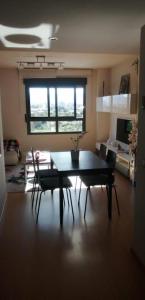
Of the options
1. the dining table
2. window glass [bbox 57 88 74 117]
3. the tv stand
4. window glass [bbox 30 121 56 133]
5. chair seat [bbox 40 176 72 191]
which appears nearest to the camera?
the dining table

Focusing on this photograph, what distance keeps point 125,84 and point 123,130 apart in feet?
3.47

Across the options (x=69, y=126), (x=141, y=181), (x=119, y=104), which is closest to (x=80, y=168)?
(x=141, y=181)

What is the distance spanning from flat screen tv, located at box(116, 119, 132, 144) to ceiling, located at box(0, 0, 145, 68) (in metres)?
1.97

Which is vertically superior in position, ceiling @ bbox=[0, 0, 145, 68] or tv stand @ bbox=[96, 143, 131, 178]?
ceiling @ bbox=[0, 0, 145, 68]

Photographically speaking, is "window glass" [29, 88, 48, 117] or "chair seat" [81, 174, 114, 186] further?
"window glass" [29, 88, 48, 117]

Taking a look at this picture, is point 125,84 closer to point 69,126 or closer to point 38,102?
point 69,126

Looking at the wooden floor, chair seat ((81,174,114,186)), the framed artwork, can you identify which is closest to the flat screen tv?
the framed artwork

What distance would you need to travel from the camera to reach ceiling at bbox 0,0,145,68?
6.94 feet

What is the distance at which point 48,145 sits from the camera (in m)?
7.38

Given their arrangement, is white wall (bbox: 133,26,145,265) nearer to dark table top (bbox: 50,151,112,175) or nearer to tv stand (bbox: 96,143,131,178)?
dark table top (bbox: 50,151,112,175)

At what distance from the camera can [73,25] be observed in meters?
2.60

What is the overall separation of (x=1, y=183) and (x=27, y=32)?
2.12 metres

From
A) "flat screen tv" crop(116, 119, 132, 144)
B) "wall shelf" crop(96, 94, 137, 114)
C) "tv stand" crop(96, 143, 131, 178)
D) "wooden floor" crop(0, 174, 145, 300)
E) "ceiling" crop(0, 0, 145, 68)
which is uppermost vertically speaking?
"ceiling" crop(0, 0, 145, 68)

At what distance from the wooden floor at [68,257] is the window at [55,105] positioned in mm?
3915
